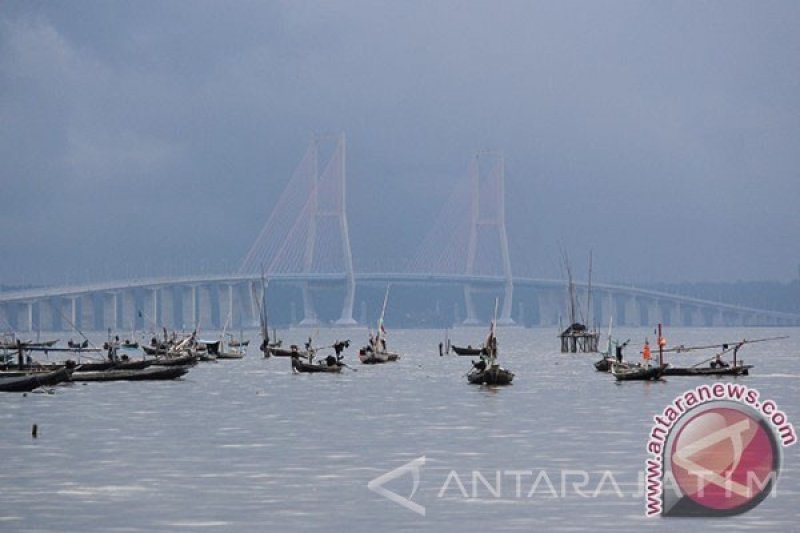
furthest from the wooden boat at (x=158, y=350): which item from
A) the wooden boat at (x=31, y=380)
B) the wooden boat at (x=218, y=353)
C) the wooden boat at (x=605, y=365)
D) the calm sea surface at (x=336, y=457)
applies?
the wooden boat at (x=31, y=380)

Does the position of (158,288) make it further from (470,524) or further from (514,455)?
(470,524)

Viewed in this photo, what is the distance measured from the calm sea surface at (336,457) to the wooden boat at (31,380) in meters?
0.55

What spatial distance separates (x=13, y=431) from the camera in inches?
1604

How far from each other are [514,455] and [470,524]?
10.1 metres

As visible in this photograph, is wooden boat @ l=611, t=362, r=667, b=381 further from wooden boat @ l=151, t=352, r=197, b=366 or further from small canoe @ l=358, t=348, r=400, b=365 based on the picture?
small canoe @ l=358, t=348, r=400, b=365

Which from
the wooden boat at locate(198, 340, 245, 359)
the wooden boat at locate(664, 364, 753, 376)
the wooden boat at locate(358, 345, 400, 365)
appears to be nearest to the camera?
the wooden boat at locate(664, 364, 753, 376)

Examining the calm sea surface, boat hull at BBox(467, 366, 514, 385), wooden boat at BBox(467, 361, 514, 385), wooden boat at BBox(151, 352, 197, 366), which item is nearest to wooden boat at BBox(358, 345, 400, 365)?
wooden boat at BBox(151, 352, 197, 366)

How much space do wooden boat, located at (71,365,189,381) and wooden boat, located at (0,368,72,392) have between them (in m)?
3.38

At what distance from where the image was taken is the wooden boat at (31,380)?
54.1 metres

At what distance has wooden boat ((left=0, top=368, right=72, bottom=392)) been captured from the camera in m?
54.1

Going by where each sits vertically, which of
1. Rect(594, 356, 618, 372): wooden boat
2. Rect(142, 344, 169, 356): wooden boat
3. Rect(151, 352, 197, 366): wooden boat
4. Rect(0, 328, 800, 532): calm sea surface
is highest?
Rect(142, 344, 169, 356): wooden boat

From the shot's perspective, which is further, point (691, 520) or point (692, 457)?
point (692, 457)

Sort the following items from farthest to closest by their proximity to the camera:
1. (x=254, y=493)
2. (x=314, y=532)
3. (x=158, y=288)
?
1. (x=158, y=288)
2. (x=254, y=493)
3. (x=314, y=532)

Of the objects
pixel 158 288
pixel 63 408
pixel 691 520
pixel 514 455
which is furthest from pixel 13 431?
pixel 158 288
